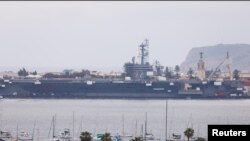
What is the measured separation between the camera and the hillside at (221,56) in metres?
139

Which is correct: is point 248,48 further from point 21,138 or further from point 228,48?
point 21,138

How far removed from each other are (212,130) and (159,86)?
2353 inches

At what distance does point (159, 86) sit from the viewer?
226 feet

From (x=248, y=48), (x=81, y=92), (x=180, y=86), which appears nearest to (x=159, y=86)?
(x=180, y=86)

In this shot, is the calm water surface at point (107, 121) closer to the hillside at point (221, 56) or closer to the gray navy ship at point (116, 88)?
the gray navy ship at point (116, 88)

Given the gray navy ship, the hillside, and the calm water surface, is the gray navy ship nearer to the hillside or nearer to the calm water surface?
the calm water surface

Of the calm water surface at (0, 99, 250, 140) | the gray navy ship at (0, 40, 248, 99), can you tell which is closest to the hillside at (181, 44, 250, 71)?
the gray navy ship at (0, 40, 248, 99)

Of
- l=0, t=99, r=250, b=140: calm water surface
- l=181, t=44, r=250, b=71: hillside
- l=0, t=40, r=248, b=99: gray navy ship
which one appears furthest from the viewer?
l=181, t=44, r=250, b=71: hillside

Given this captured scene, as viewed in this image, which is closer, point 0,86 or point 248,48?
point 0,86

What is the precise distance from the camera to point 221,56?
14838cm

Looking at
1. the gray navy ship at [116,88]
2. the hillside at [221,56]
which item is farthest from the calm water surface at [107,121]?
the hillside at [221,56]

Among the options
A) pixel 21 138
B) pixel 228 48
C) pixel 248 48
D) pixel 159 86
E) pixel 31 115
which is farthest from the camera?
pixel 228 48

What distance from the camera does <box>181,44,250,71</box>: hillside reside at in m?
139

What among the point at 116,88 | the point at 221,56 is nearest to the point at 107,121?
the point at 116,88
